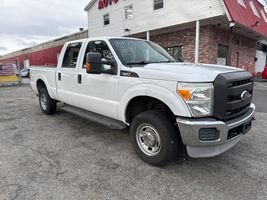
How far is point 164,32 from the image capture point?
13.6 meters

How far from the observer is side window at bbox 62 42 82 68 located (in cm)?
414

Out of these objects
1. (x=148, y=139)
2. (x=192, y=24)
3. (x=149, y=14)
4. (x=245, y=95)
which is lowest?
(x=148, y=139)

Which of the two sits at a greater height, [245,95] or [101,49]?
[101,49]

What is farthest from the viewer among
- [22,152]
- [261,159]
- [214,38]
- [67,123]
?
[214,38]

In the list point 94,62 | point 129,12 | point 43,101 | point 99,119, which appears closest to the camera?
point 94,62

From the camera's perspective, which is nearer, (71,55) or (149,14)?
(71,55)

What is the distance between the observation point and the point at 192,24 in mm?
11586

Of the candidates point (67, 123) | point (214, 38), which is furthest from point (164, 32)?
point (67, 123)

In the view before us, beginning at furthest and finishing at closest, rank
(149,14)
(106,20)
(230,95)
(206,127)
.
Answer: (106,20), (149,14), (230,95), (206,127)

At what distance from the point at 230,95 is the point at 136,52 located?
1809 millimetres

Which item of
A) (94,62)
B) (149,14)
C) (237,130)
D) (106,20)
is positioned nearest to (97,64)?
(94,62)

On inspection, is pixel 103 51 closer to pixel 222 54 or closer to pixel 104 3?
pixel 222 54

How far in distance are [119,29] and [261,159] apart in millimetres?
14337

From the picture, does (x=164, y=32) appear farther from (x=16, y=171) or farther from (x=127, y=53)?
(x=16, y=171)
